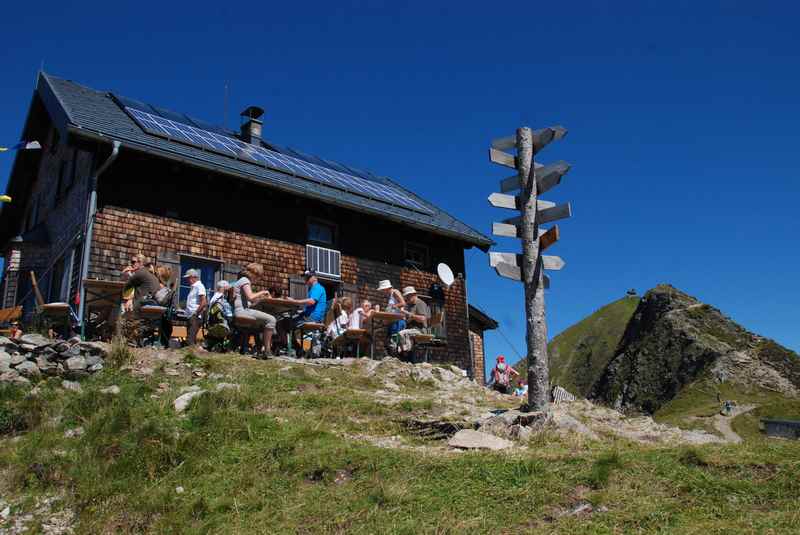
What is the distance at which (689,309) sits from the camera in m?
18.9

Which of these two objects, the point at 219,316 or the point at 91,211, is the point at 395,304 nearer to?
the point at 219,316

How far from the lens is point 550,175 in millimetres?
8984

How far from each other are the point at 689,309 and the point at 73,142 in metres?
15.7

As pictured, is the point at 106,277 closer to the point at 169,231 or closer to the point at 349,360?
the point at 169,231

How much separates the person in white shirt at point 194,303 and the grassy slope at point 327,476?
341cm

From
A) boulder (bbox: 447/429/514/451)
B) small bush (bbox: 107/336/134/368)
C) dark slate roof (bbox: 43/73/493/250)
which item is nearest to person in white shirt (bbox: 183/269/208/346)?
small bush (bbox: 107/336/134/368)

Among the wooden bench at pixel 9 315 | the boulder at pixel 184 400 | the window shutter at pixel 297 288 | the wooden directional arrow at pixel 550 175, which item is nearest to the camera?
the boulder at pixel 184 400

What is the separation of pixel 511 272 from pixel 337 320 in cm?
553

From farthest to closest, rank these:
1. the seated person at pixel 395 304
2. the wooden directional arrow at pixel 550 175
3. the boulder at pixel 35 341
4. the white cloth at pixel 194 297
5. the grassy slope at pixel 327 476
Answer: the seated person at pixel 395 304
the white cloth at pixel 194 297
the boulder at pixel 35 341
the wooden directional arrow at pixel 550 175
the grassy slope at pixel 327 476

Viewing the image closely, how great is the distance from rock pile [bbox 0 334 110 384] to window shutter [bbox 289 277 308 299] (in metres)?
7.02

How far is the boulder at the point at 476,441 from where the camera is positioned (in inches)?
265

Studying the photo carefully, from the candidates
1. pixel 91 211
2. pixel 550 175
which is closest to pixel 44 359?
pixel 91 211

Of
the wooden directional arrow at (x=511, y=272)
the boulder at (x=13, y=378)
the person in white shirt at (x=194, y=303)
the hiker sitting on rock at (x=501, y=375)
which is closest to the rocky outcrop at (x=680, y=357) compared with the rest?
the hiker sitting on rock at (x=501, y=375)

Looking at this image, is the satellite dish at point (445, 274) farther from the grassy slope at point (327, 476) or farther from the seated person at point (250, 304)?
the grassy slope at point (327, 476)
